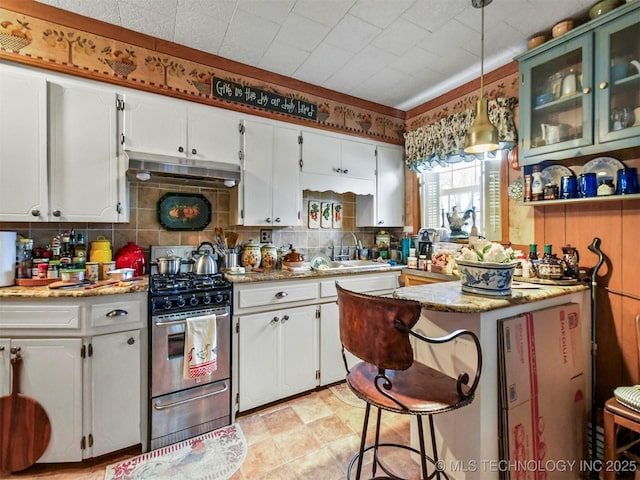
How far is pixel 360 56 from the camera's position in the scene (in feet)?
7.80

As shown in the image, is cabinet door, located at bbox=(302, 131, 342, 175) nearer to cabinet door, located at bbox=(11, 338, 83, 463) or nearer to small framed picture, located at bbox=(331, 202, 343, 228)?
small framed picture, located at bbox=(331, 202, 343, 228)

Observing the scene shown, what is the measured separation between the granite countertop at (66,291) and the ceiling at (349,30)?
68.7 inches

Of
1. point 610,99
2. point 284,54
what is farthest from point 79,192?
point 610,99

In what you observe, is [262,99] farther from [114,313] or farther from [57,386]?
[57,386]

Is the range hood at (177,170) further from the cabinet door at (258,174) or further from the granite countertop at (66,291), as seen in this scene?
the granite countertop at (66,291)

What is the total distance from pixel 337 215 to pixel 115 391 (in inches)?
95.3

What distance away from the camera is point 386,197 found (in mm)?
3318

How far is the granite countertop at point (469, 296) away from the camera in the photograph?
1308 millimetres

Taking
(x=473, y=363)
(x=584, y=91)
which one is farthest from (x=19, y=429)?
(x=584, y=91)

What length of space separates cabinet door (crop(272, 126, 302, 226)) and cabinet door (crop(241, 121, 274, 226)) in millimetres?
48

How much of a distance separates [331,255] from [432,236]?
42.8 inches

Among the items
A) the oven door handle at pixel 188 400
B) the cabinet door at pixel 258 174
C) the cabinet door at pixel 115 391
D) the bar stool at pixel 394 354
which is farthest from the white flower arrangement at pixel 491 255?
the cabinet door at pixel 115 391

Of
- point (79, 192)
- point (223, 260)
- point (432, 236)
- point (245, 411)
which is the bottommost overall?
point (245, 411)

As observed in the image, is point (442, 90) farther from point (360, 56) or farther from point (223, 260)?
point (223, 260)
